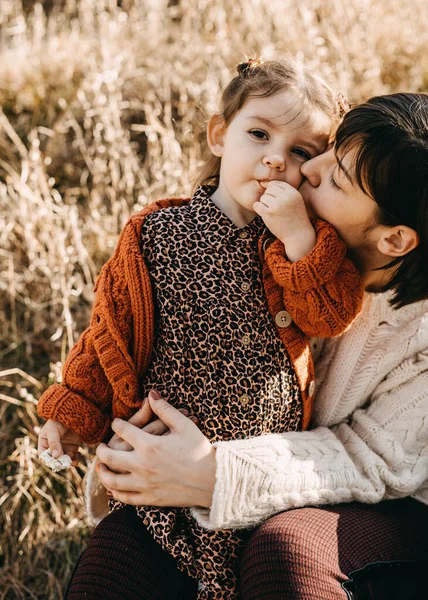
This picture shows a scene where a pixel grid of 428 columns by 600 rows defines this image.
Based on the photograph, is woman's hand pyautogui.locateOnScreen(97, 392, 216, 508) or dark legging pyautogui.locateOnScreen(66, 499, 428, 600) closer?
dark legging pyautogui.locateOnScreen(66, 499, 428, 600)

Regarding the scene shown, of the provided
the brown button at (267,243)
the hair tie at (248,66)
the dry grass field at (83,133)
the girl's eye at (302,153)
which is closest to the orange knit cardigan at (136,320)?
the brown button at (267,243)

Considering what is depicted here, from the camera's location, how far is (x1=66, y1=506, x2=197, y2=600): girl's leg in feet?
5.46

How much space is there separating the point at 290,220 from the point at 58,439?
0.84m

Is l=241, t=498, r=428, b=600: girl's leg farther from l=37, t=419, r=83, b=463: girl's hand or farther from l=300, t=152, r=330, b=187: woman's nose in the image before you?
l=300, t=152, r=330, b=187: woman's nose

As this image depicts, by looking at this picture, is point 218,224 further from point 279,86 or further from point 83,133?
point 83,133

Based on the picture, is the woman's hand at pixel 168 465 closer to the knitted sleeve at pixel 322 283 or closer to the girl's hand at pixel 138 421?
the girl's hand at pixel 138 421

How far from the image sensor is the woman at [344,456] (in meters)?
1.60

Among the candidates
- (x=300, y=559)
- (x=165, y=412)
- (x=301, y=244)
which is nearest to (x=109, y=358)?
(x=165, y=412)

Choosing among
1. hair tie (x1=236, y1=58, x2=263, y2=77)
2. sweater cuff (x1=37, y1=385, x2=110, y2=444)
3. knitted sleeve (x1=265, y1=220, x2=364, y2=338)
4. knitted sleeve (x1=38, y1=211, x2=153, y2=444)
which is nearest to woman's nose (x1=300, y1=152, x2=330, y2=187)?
knitted sleeve (x1=265, y1=220, x2=364, y2=338)

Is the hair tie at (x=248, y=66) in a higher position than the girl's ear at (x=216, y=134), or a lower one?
higher

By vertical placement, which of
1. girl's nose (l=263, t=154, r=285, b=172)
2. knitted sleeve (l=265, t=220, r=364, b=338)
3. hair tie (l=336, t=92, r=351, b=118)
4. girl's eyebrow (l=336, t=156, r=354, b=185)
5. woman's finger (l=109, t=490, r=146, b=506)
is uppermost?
hair tie (l=336, t=92, r=351, b=118)

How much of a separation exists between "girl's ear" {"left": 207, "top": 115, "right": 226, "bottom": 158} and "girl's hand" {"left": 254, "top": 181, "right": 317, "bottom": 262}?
1.07 ft

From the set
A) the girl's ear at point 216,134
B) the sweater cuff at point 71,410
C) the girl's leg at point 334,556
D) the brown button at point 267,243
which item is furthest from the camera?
the girl's ear at point 216,134

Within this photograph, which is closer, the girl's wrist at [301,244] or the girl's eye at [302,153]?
the girl's wrist at [301,244]
